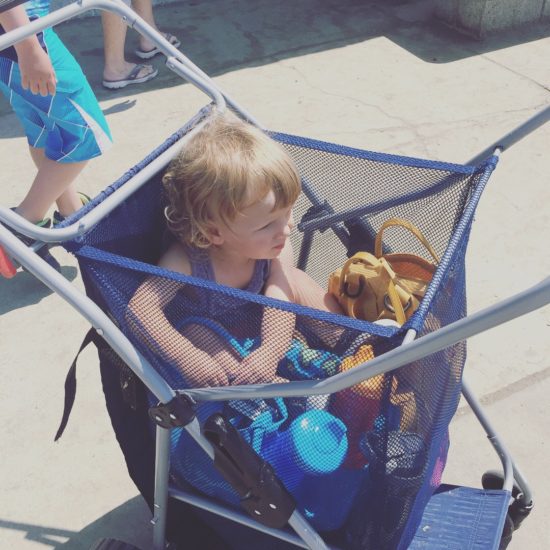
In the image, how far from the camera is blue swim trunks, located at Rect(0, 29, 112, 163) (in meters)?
2.63

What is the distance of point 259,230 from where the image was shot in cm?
176

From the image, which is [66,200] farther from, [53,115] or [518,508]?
[518,508]

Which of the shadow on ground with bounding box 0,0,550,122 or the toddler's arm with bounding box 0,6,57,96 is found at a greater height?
the toddler's arm with bounding box 0,6,57,96

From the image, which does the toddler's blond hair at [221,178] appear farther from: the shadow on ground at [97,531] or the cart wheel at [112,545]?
the shadow on ground at [97,531]

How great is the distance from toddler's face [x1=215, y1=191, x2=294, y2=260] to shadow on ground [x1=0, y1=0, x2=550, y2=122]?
2784 mm

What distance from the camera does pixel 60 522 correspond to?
7.16 feet

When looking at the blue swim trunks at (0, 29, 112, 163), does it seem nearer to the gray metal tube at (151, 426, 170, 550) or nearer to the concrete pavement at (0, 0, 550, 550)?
the concrete pavement at (0, 0, 550, 550)

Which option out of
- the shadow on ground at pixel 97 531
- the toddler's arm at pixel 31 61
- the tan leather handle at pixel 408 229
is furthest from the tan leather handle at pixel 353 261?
the toddler's arm at pixel 31 61

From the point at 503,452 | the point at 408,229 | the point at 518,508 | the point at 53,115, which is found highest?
the point at 408,229

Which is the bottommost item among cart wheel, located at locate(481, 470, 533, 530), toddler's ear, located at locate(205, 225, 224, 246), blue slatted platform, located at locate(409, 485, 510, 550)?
cart wheel, located at locate(481, 470, 533, 530)

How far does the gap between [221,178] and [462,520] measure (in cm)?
93

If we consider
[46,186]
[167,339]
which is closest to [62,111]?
[46,186]

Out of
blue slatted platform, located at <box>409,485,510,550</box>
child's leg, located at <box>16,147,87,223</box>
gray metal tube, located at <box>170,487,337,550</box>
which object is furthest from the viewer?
child's leg, located at <box>16,147,87,223</box>

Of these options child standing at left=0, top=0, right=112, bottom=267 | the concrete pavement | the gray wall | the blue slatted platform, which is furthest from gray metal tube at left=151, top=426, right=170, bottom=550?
the gray wall
